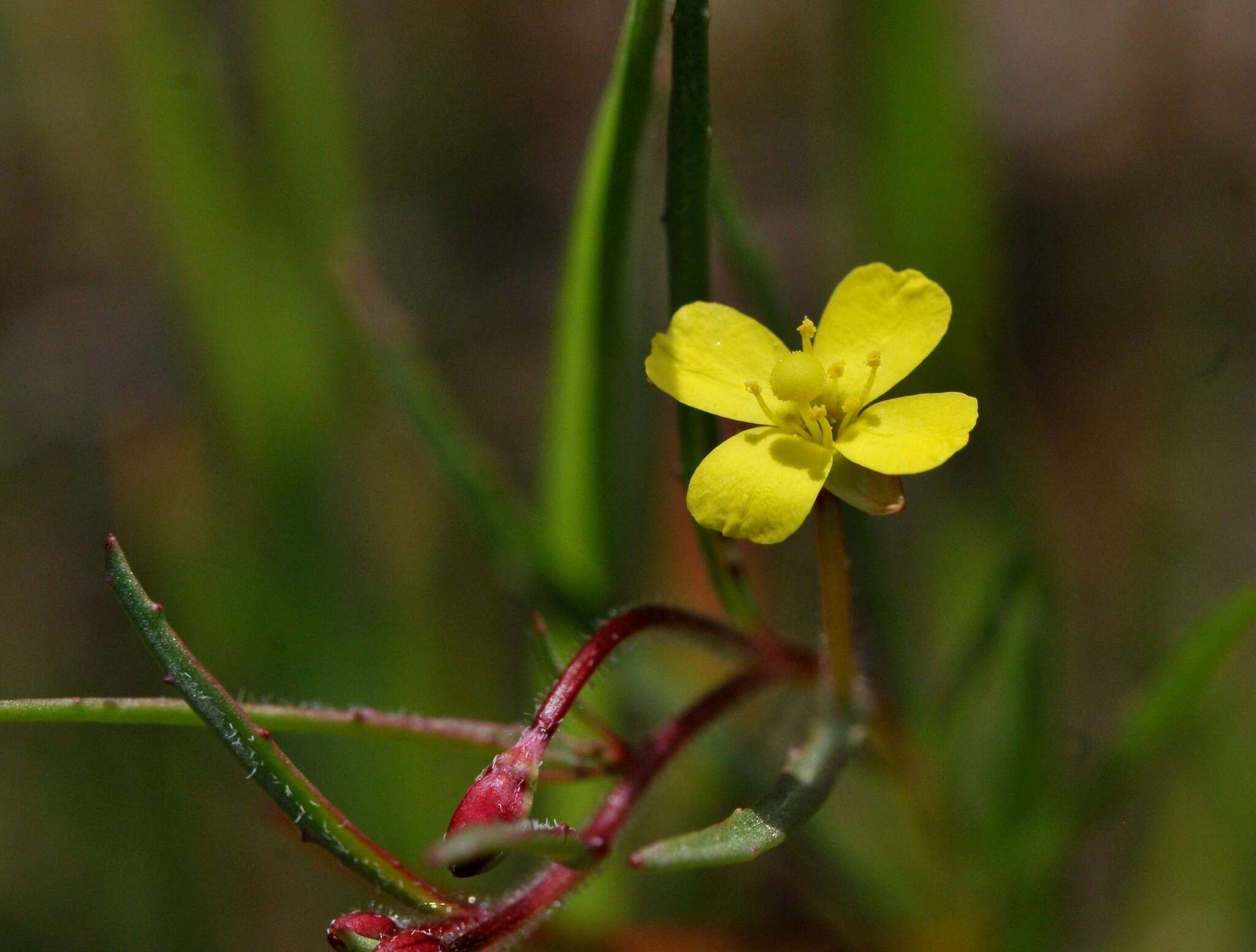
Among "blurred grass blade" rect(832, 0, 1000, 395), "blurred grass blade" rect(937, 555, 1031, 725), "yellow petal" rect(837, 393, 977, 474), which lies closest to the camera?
"yellow petal" rect(837, 393, 977, 474)

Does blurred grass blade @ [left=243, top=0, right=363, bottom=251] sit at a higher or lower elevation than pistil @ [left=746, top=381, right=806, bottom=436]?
higher

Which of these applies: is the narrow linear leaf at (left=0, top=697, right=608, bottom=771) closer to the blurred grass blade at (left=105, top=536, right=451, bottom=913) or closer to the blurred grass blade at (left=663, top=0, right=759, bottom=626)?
the blurred grass blade at (left=105, top=536, right=451, bottom=913)

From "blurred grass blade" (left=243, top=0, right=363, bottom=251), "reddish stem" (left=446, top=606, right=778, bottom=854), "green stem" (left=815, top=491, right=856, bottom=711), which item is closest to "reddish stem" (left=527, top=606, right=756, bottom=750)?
"reddish stem" (left=446, top=606, right=778, bottom=854)

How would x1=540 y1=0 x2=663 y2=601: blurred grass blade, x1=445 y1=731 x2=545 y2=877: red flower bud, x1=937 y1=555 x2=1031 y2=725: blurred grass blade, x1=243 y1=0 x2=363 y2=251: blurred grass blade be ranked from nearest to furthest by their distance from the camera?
x1=445 y1=731 x2=545 y2=877: red flower bud < x1=540 y1=0 x2=663 y2=601: blurred grass blade < x1=937 y1=555 x2=1031 y2=725: blurred grass blade < x1=243 y1=0 x2=363 y2=251: blurred grass blade

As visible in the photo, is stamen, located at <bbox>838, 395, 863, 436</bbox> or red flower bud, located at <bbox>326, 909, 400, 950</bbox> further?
stamen, located at <bbox>838, 395, 863, 436</bbox>

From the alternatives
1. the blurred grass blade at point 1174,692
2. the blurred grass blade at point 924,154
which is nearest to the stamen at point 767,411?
the blurred grass blade at point 1174,692

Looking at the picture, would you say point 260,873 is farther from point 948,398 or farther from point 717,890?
point 948,398

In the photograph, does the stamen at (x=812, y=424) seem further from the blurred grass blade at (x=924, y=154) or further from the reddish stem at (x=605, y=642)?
the blurred grass blade at (x=924, y=154)
